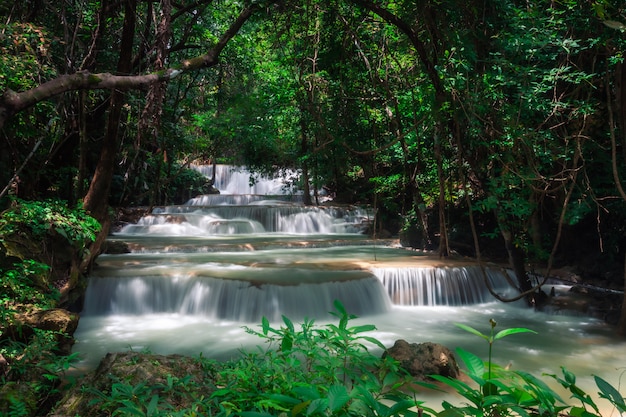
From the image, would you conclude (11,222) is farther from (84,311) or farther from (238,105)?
(238,105)

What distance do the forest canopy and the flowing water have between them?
48.9 inches

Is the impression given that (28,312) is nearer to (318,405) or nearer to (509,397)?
(318,405)

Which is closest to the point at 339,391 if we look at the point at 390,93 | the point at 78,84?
the point at 78,84

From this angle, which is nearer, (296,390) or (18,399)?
(296,390)

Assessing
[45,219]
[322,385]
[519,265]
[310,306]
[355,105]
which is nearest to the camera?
[322,385]

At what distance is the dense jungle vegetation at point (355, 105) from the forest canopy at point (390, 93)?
37 mm

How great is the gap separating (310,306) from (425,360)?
308cm

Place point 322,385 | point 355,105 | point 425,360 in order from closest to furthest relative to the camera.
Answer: point 322,385 → point 425,360 → point 355,105

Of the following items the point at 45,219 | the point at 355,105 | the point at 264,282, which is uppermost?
the point at 355,105

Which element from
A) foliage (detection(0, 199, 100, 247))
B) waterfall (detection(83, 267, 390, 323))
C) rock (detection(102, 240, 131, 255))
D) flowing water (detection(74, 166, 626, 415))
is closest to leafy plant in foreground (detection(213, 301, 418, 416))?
foliage (detection(0, 199, 100, 247))

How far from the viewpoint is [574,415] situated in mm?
1309

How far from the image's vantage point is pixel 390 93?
6.83 m

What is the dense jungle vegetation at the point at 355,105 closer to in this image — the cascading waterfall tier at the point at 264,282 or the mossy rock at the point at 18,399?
the mossy rock at the point at 18,399

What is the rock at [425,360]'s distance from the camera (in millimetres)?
4383
